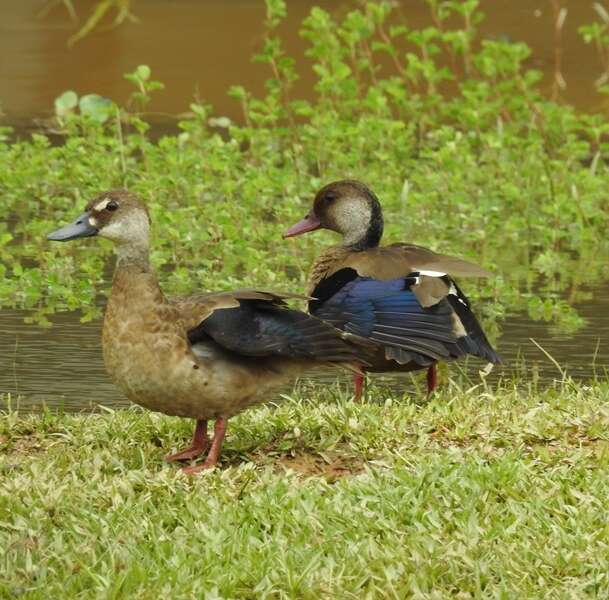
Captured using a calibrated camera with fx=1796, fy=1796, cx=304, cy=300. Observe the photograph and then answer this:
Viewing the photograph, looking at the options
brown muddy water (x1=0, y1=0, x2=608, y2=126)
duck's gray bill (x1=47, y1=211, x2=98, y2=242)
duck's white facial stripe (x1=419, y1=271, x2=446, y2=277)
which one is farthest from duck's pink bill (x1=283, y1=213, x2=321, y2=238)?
brown muddy water (x1=0, y1=0, x2=608, y2=126)

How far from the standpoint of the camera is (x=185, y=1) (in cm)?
1812

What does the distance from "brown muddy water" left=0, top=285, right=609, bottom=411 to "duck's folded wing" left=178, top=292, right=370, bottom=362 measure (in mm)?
1234

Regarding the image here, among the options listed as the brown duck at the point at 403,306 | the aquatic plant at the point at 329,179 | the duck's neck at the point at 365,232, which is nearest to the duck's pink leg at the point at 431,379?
the brown duck at the point at 403,306

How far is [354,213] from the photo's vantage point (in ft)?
25.0

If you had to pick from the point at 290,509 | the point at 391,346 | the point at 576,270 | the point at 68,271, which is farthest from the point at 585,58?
the point at 290,509

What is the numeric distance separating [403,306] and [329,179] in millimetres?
4261

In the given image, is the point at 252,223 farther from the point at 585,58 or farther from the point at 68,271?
the point at 585,58

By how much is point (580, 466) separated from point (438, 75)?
6.82 meters

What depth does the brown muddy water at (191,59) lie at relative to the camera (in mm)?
8406

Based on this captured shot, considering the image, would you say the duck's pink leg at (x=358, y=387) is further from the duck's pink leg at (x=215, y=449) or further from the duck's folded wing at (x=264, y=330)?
the duck's pink leg at (x=215, y=449)

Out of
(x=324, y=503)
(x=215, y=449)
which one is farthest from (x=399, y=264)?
(x=324, y=503)

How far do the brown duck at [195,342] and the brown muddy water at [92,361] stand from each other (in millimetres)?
1071

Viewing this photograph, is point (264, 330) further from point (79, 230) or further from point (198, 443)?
point (79, 230)

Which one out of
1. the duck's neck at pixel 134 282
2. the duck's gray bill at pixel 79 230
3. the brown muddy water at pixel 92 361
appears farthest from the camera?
the brown muddy water at pixel 92 361
